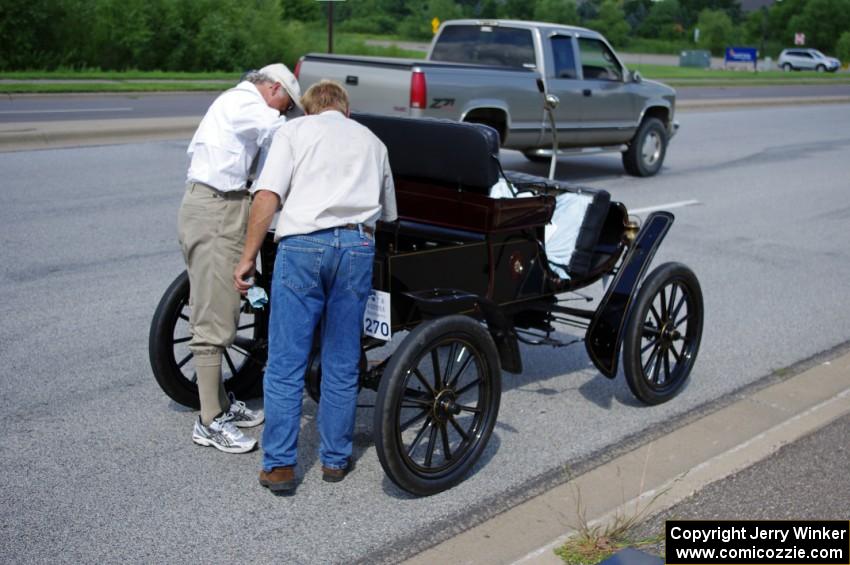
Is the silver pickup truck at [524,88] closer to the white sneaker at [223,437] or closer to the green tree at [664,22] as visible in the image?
the white sneaker at [223,437]

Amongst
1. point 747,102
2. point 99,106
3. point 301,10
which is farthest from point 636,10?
point 99,106

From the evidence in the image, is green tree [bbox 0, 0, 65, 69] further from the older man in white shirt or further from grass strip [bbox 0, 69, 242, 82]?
the older man in white shirt

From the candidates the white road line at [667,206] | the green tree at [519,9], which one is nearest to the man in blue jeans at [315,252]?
the white road line at [667,206]

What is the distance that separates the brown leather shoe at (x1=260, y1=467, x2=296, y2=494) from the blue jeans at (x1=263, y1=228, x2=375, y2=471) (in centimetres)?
3

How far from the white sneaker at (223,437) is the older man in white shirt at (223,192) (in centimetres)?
35

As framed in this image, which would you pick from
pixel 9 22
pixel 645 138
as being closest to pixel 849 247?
pixel 645 138

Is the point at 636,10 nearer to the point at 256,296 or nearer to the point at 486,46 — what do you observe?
the point at 486,46

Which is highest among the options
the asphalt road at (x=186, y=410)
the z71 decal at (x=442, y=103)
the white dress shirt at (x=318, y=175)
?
the white dress shirt at (x=318, y=175)

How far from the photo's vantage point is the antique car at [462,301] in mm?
4473

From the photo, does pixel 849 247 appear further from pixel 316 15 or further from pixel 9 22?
pixel 316 15

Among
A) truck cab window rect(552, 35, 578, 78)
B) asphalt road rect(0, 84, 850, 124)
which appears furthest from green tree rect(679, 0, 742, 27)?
truck cab window rect(552, 35, 578, 78)

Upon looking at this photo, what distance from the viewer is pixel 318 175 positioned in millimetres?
4195

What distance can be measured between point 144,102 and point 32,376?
63.8 ft

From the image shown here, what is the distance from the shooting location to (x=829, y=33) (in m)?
95.4
